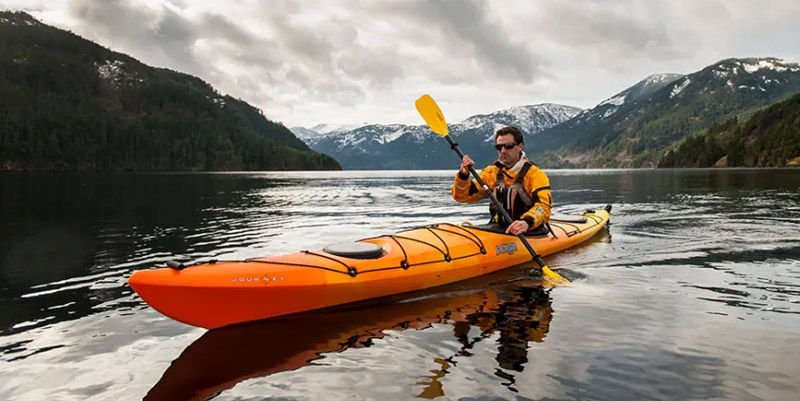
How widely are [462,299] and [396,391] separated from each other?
11.6 feet

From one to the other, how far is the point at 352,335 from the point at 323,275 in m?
1.13

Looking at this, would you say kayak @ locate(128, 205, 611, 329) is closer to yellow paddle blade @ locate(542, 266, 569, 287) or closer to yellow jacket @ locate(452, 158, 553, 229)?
yellow jacket @ locate(452, 158, 553, 229)

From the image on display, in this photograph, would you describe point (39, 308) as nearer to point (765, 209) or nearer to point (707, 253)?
point (707, 253)

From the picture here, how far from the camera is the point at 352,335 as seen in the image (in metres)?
6.61

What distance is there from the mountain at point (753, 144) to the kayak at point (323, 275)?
11717 centimetres

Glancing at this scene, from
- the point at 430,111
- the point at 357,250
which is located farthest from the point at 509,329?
the point at 430,111

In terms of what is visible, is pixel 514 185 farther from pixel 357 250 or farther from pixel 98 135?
pixel 98 135

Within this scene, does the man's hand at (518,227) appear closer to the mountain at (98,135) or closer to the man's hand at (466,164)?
the man's hand at (466,164)

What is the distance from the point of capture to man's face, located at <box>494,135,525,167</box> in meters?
9.94

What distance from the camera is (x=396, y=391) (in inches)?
196

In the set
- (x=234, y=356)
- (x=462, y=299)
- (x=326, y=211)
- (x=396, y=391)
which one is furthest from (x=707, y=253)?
(x=326, y=211)

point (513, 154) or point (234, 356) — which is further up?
point (513, 154)

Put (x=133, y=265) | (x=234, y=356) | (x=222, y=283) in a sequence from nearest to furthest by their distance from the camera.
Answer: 1. (x=234, y=356)
2. (x=222, y=283)
3. (x=133, y=265)

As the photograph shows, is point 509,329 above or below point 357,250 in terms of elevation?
below
